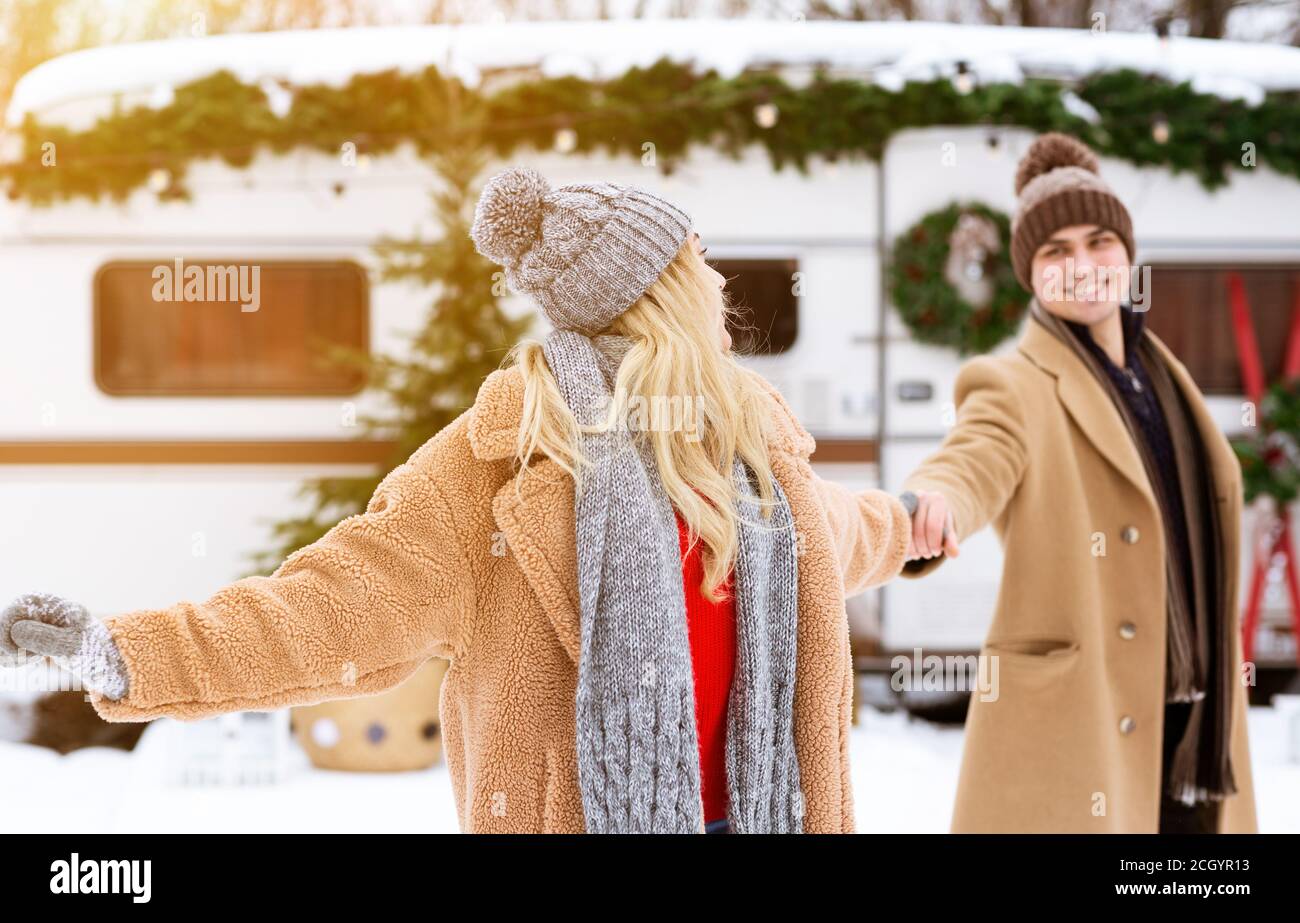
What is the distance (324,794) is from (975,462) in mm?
2376

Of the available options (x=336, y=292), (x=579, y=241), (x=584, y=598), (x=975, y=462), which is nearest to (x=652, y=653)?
(x=584, y=598)

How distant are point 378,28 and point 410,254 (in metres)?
0.83

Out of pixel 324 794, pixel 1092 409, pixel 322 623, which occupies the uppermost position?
pixel 1092 409

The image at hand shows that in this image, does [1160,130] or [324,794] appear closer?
[324,794]

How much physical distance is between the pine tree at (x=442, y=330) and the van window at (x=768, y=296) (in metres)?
0.78

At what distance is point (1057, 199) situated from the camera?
2709 mm

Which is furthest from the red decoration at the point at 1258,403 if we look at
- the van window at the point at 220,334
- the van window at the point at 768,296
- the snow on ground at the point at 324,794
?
the van window at the point at 220,334

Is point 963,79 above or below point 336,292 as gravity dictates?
above

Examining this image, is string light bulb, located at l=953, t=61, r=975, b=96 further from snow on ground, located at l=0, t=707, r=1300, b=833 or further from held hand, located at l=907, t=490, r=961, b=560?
held hand, located at l=907, t=490, r=961, b=560

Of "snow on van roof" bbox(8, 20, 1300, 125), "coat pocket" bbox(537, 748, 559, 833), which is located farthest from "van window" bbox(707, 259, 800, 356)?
"coat pocket" bbox(537, 748, 559, 833)

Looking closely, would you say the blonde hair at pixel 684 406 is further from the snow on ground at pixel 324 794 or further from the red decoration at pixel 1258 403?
the red decoration at pixel 1258 403

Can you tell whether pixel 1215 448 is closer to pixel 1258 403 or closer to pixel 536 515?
pixel 536 515

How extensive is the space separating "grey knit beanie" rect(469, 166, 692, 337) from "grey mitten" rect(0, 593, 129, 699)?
679mm

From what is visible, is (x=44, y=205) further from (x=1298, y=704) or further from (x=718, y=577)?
(x=1298, y=704)
